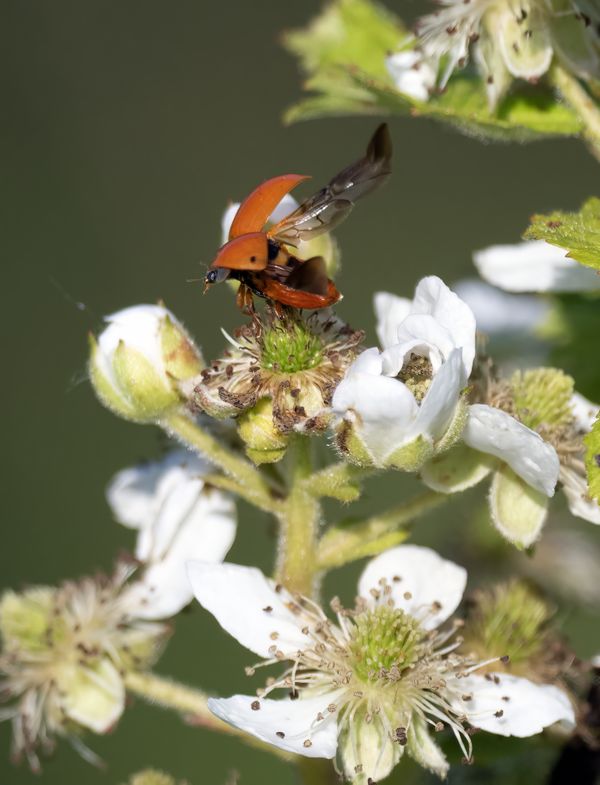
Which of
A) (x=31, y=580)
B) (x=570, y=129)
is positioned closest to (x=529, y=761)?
(x=570, y=129)

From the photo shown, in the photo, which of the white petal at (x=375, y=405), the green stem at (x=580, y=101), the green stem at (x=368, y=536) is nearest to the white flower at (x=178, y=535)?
the green stem at (x=368, y=536)

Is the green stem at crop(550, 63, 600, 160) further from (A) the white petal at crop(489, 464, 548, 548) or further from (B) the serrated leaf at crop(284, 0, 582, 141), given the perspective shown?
(A) the white petal at crop(489, 464, 548, 548)

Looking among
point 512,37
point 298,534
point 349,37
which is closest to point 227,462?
point 298,534

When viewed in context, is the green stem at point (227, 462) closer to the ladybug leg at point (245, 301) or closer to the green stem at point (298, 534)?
the green stem at point (298, 534)

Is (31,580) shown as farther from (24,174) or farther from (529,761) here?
(529,761)

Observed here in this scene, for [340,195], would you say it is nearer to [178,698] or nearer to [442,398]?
[442,398]

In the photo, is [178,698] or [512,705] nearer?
[512,705]
